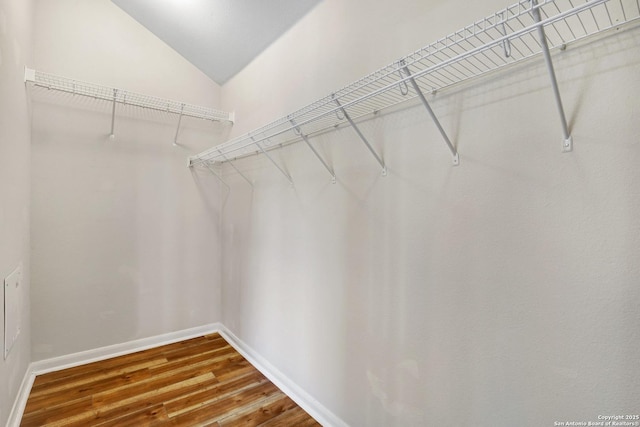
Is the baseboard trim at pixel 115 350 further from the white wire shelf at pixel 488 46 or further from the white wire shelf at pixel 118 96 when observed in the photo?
the white wire shelf at pixel 488 46

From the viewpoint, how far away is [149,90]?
248 centimetres

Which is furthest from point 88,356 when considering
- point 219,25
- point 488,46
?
point 488,46

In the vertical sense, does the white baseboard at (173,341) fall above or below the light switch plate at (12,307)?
below

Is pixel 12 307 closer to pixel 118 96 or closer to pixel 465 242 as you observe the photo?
pixel 118 96

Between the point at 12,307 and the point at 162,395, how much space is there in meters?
0.96

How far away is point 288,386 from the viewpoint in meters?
1.90

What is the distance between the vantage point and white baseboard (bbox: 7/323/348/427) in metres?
1.64

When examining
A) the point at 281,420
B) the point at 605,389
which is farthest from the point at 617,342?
the point at 281,420

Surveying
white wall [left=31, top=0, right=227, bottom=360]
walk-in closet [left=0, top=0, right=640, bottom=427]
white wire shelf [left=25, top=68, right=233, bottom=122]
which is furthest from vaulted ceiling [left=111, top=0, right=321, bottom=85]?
white wire shelf [left=25, top=68, right=233, bottom=122]

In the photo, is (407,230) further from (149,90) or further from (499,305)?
(149,90)

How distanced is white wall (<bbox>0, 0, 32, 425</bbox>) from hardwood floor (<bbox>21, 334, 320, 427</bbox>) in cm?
26

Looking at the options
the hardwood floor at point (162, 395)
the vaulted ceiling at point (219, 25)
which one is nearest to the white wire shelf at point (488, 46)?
the vaulted ceiling at point (219, 25)

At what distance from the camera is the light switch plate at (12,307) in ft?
4.77

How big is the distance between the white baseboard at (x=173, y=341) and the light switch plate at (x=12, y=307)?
1.29 feet
